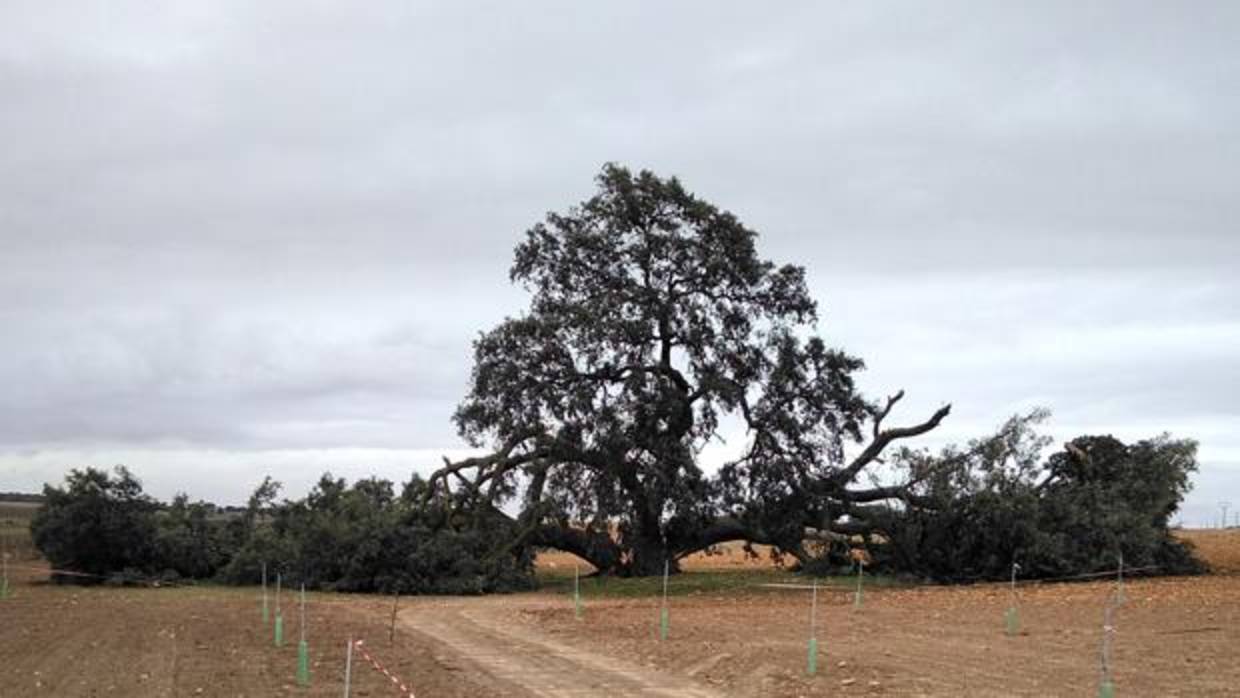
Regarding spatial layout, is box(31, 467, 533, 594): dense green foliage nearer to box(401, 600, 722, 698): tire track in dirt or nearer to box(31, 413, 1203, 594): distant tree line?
box(31, 413, 1203, 594): distant tree line

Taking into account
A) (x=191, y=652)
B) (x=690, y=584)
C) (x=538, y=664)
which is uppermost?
(x=538, y=664)

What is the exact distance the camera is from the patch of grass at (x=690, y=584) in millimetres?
35844

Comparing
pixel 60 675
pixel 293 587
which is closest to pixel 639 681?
pixel 60 675

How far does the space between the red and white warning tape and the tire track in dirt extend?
4.20 feet

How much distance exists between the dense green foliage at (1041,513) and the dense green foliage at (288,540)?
519 inches

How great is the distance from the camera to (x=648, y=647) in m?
20.8

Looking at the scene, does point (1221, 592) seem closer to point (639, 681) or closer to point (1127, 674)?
point (1127, 674)

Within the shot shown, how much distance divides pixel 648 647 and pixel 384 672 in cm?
546

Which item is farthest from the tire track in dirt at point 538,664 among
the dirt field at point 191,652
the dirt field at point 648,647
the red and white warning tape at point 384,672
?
the red and white warning tape at point 384,672

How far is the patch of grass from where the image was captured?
35.8m

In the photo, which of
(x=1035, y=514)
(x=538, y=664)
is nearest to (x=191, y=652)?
(x=538, y=664)

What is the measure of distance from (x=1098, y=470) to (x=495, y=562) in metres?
20.7

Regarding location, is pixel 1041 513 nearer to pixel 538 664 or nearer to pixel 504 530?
pixel 504 530

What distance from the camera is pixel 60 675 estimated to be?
54.0 feet
